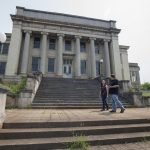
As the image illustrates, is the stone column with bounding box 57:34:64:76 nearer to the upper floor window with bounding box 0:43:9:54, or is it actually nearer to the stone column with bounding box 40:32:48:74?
the stone column with bounding box 40:32:48:74

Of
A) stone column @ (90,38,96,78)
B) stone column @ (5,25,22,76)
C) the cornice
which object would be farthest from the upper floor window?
stone column @ (90,38,96,78)

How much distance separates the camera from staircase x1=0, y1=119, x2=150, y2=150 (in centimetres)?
354

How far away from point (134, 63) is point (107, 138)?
129ft

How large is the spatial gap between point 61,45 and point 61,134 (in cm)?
2218

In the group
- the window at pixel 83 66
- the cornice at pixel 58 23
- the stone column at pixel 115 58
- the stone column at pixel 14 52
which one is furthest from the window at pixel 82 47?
the stone column at pixel 14 52

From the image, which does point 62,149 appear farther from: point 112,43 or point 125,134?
point 112,43

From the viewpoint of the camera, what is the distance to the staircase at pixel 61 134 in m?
3.54

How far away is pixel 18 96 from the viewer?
384 inches

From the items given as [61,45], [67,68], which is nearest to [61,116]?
[61,45]

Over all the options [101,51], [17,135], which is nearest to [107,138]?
[17,135]

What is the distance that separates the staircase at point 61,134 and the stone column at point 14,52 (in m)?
19.2

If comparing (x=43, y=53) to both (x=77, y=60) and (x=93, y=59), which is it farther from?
(x=93, y=59)

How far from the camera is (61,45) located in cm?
2523

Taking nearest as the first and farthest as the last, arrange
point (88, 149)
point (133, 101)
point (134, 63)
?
point (88, 149) → point (133, 101) → point (134, 63)
